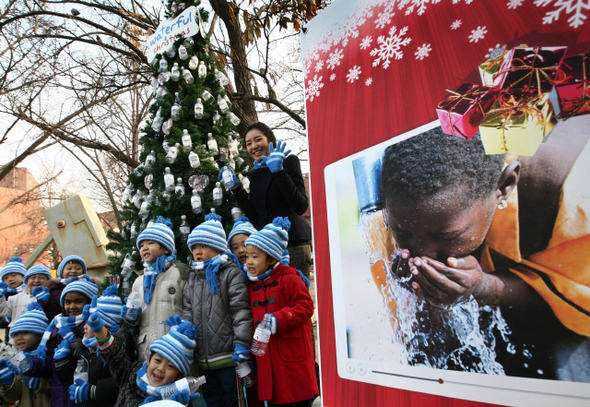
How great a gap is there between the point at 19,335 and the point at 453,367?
406 centimetres

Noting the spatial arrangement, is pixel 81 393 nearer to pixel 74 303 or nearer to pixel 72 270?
pixel 74 303

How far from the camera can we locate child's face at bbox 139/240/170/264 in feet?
10.1

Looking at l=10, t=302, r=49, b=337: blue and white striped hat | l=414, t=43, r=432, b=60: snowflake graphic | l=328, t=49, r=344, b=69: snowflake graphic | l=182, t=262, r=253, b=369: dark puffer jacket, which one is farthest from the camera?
l=10, t=302, r=49, b=337: blue and white striped hat

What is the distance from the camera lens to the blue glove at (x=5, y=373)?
334cm

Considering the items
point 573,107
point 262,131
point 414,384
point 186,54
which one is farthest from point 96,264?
point 573,107

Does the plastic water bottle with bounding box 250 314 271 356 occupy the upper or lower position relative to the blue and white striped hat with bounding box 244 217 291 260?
lower

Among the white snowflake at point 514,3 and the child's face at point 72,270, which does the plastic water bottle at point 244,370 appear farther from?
the child's face at point 72,270

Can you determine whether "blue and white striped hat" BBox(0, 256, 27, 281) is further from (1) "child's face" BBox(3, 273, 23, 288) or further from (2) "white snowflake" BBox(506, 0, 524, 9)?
(2) "white snowflake" BBox(506, 0, 524, 9)

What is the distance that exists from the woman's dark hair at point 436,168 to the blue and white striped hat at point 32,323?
12.4 feet

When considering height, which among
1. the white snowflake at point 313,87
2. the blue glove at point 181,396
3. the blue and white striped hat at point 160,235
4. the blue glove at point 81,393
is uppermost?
the white snowflake at point 313,87

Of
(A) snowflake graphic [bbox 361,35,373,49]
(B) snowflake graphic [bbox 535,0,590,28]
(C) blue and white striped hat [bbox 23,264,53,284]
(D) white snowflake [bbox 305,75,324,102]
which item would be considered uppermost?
(A) snowflake graphic [bbox 361,35,373,49]

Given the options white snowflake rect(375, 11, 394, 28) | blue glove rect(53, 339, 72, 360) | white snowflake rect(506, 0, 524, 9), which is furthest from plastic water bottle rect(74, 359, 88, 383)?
white snowflake rect(506, 0, 524, 9)

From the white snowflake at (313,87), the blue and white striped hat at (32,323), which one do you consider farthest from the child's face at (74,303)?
the white snowflake at (313,87)

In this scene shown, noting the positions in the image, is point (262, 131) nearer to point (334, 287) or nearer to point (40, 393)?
point (334, 287)
